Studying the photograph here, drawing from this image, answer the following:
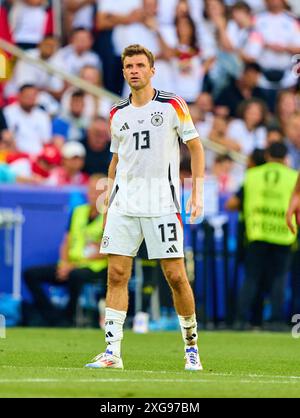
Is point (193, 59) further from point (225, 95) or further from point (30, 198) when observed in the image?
point (30, 198)

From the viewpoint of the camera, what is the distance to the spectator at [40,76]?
18714 millimetres

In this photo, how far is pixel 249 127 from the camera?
19.6 metres

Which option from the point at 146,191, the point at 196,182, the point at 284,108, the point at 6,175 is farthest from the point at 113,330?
the point at 284,108

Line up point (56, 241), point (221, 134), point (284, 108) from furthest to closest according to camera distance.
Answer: point (284, 108) < point (221, 134) < point (56, 241)

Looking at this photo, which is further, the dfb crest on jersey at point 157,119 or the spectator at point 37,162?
the spectator at point 37,162

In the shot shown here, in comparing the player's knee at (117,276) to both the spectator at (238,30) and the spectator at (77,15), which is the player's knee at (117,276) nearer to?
the spectator at (77,15)

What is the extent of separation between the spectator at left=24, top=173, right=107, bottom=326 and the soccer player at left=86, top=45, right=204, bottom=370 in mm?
6835

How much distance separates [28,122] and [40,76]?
4.29 ft

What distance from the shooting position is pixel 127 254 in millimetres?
9289

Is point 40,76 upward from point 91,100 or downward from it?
upward

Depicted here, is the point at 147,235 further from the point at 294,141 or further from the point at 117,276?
the point at 294,141

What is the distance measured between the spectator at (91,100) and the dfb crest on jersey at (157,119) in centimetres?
948

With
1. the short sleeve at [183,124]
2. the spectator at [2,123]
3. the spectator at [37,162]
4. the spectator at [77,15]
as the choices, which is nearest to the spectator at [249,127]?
the spectator at [77,15]
